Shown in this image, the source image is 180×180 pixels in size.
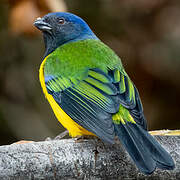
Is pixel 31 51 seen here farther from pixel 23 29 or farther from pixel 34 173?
pixel 34 173

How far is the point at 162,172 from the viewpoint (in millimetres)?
3027

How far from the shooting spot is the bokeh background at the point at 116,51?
741 centimetres

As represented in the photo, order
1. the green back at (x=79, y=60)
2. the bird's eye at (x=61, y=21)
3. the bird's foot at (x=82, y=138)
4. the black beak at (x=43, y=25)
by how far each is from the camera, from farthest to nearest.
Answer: the bird's eye at (x=61, y=21)
the black beak at (x=43, y=25)
the green back at (x=79, y=60)
the bird's foot at (x=82, y=138)

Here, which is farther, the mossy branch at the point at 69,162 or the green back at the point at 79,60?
the green back at the point at 79,60

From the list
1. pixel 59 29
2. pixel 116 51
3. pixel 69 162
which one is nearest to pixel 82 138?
pixel 69 162

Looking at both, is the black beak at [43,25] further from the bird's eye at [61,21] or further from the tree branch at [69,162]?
the tree branch at [69,162]

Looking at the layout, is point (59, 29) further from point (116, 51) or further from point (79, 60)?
point (116, 51)

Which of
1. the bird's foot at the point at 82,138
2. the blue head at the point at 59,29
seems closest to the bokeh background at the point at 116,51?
the blue head at the point at 59,29

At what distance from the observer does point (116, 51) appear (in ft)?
25.0

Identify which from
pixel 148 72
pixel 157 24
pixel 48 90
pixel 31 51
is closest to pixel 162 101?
pixel 148 72

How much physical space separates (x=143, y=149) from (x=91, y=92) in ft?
→ 2.55

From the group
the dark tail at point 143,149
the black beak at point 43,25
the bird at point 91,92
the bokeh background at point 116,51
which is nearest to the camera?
the dark tail at point 143,149

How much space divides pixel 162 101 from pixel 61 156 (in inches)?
215

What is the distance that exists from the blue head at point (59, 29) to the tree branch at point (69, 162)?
1.83 m
